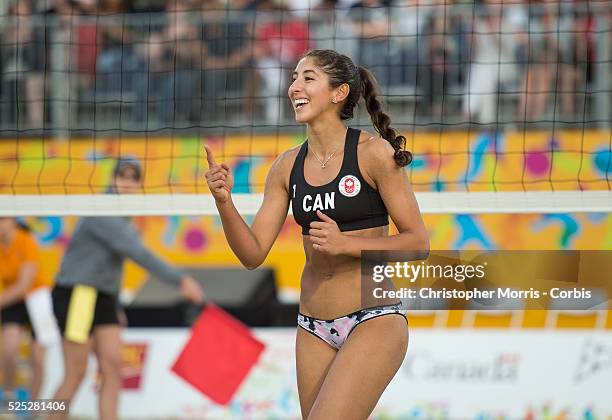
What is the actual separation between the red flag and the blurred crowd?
2099mm

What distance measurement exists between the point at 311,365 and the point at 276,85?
18.5 feet

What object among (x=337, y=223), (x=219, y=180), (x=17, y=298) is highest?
(x=219, y=180)

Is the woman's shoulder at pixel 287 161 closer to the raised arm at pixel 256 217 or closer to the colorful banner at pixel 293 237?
the raised arm at pixel 256 217

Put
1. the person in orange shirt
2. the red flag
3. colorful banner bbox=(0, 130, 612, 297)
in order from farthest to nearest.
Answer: the person in orange shirt
colorful banner bbox=(0, 130, 612, 297)
the red flag

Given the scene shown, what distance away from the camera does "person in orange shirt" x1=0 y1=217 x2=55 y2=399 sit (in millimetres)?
8750

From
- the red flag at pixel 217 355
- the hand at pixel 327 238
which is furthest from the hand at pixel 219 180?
the red flag at pixel 217 355

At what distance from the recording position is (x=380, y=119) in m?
4.40

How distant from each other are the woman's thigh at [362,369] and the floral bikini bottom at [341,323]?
0.02m

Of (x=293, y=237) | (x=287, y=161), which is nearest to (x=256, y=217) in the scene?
(x=287, y=161)

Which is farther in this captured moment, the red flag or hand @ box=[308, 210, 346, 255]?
the red flag

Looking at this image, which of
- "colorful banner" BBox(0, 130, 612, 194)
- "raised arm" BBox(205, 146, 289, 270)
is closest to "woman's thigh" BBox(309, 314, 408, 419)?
"raised arm" BBox(205, 146, 289, 270)

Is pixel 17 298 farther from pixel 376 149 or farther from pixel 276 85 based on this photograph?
pixel 376 149

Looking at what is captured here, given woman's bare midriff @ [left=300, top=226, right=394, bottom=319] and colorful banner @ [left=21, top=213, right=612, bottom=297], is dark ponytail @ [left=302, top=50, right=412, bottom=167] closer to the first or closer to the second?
woman's bare midriff @ [left=300, top=226, right=394, bottom=319]

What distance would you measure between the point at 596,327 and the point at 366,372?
4.09m
